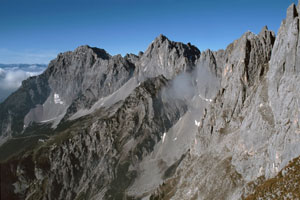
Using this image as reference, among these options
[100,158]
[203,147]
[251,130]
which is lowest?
[100,158]

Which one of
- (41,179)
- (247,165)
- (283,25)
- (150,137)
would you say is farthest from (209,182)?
(41,179)

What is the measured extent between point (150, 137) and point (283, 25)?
410ft

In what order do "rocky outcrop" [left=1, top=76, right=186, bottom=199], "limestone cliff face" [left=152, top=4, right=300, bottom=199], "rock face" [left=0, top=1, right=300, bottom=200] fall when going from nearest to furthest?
"limestone cliff face" [left=152, top=4, right=300, bottom=199] → "rock face" [left=0, top=1, right=300, bottom=200] → "rocky outcrop" [left=1, top=76, right=186, bottom=199]

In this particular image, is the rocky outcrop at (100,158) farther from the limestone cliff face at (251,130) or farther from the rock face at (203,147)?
the limestone cliff face at (251,130)

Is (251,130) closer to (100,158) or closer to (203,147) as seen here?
(203,147)

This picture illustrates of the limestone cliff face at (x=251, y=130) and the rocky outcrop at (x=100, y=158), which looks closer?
the limestone cliff face at (x=251, y=130)

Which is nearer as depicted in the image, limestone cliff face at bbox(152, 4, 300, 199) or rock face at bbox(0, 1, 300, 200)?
limestone cliff face at bbox(152, 4, 300, 199)

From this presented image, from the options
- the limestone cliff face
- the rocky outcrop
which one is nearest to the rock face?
the limestone cliff face

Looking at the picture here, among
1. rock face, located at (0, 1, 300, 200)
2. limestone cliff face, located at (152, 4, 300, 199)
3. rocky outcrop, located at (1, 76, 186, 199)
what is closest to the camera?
limestone cliff face, located at (152, 4, 300, 199)

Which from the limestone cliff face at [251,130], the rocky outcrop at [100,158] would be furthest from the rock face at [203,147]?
the rocky outcrop at [100,158]

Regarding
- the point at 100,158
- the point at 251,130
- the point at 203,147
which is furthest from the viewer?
the point at 100,158

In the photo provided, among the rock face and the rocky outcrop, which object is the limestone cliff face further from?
the rocky outcrop

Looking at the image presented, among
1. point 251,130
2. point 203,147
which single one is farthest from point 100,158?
point 251,130

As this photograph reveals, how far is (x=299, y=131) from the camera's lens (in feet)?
192
